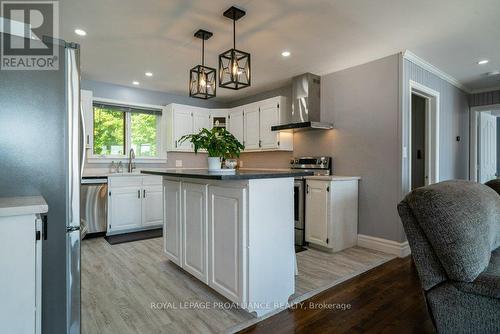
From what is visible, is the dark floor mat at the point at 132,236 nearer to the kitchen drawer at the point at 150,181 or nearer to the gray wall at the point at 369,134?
the kitchen drawer at the point at 150,181

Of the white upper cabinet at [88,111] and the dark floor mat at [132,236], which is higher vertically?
the white upper cabinet at [88,111]

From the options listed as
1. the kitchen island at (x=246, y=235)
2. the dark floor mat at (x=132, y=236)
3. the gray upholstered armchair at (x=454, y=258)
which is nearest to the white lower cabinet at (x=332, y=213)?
the kitchen island at (x=246, y=235)

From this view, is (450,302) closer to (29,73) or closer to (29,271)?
(29,271)

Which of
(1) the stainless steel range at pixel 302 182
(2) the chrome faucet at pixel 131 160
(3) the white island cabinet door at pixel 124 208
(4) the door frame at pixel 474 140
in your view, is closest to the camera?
(1) the stainless steel range at pixel 302 182

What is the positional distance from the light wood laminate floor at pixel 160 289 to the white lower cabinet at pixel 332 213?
0.15 m

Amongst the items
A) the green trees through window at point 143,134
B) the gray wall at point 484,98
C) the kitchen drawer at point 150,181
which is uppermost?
the gray wall at point 484,98

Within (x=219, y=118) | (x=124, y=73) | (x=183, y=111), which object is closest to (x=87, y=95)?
(x=124, y=73)

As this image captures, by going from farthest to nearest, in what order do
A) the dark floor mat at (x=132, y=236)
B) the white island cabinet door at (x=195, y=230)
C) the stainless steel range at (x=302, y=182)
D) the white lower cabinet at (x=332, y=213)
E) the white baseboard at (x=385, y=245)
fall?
the dark floor mat at (x=132, y=236) → the stainless steel range at (x=302, y=182) → the white lower cabinet at (x=332, y=213) → the white baseboard at (x=385, y=245) → the white island cabinet door at (x=195, y=230)

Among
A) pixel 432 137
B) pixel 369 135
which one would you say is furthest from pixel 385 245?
pixel 432 137

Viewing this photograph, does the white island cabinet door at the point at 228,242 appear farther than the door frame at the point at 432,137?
No

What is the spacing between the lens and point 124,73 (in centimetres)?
400

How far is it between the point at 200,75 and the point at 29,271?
2.16m

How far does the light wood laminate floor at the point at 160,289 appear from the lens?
1.81 meters

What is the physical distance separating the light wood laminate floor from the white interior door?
132 inches
